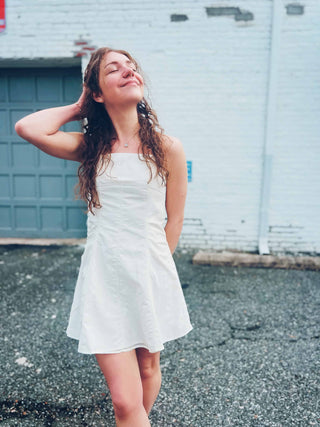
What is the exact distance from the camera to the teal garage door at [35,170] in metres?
5.94

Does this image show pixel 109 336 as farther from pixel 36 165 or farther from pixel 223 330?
pixel 36 165

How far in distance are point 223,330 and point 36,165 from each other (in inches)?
164

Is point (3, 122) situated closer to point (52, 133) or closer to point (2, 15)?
point (2, 15)

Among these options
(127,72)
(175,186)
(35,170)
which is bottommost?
(35,170)

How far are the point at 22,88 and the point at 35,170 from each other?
128 cm

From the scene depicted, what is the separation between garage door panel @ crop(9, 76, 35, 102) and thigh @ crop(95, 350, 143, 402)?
208 inches

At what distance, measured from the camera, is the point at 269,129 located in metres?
5.39

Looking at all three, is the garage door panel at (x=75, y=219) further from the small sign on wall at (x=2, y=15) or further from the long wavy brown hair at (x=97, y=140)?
the long wavy brown hair at (x=97, y=140)

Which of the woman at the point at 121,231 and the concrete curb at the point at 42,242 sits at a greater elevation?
the woman at the point at 121,231

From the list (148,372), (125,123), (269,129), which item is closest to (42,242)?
(269,129)

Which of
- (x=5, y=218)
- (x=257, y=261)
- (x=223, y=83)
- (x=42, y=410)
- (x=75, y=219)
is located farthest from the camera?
(x=5, y=218)

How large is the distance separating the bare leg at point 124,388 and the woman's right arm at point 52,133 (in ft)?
3.05

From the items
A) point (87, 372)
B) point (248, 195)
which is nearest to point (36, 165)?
point (248, 195)

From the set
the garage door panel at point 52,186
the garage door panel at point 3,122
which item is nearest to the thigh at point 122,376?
the garage door panel at point 52,186
